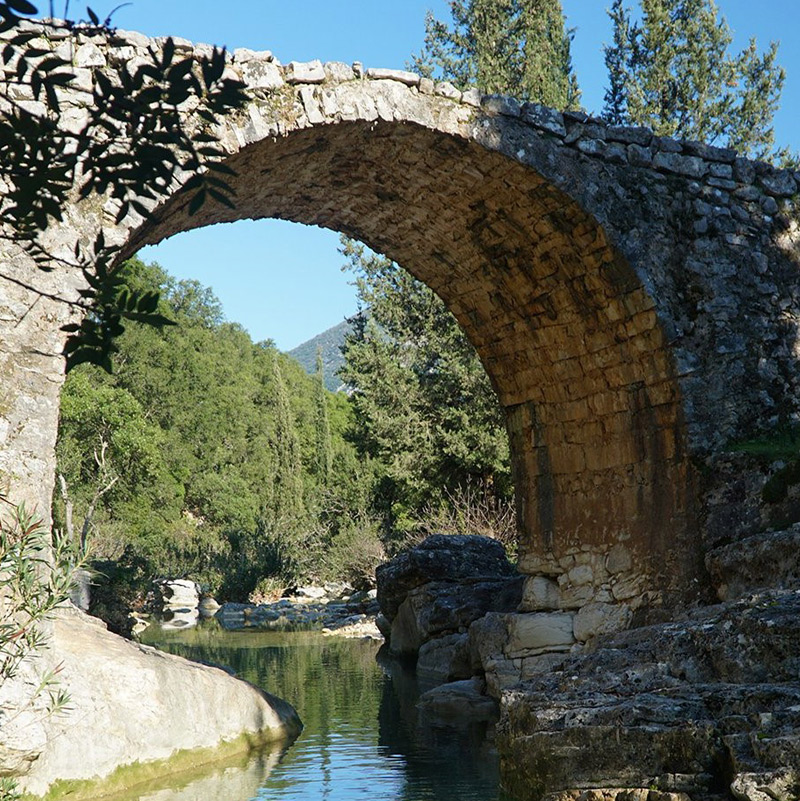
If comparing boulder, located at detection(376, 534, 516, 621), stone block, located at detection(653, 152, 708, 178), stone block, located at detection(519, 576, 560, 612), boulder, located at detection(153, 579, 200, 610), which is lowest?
stone block, located at detection(519, 576, 560, 612)

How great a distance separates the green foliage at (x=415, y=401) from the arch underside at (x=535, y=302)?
11.3 metres

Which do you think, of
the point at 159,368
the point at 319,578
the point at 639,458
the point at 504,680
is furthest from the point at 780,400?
the point at 159,368

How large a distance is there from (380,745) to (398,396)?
15.3m

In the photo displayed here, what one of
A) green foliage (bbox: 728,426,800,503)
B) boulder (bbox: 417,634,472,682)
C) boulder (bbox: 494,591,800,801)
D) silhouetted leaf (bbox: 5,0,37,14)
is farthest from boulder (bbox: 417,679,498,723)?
silhouetted leaf (bbox: 5,0,37,14)

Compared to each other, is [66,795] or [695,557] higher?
[695,557]

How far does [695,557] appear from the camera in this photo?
24.4 feet

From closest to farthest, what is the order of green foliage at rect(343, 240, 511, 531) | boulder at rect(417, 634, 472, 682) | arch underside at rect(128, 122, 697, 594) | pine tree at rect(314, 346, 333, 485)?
arch underside at rect(128, 122, 697, 594) < boulder at rect(417, 634, 472, 682) < green foliage at rect(343, 240, 511, 531) < pine tree at rect(314, 346, 333, 485)

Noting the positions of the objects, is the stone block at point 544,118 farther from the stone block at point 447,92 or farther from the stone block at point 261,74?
the stone block at point 261,74

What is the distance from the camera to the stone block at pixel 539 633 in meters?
8.52

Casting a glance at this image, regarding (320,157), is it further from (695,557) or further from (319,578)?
(319,578)

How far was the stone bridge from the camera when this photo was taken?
7.10 metres

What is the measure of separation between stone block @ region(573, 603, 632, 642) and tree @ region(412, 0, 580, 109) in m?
15.9

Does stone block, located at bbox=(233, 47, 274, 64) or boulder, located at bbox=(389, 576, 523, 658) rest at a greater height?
stone block, located at bbox=(233, 47, 274, 64)

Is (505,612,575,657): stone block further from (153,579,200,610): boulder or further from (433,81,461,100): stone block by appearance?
(153,579,200,610): boulder
